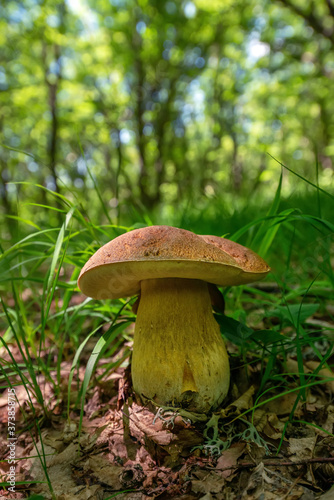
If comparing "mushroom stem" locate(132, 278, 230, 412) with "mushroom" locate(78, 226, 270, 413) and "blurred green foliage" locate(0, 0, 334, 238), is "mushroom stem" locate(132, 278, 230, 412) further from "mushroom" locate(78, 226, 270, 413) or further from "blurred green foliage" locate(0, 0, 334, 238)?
"blurred green foliage" locate(0, 0, 334, 238)

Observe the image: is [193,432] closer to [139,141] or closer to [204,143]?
[139,141]

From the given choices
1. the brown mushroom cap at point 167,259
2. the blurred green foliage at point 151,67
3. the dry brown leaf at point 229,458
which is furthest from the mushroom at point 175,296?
the blurred green foliage at point 151,67

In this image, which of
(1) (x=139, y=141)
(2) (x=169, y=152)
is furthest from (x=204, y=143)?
(1) (x=139, y=141)

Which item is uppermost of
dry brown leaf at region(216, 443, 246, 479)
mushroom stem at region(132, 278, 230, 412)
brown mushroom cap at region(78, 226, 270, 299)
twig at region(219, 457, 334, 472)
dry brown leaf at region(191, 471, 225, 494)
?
brown mushroom cap at region(78, 226, 270, 299)

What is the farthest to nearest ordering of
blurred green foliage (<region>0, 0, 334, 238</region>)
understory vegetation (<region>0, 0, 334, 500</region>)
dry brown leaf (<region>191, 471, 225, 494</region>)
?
blurred green foliage (<region>0, 0, 334, 238</region>) < understory vegetation (<region>0, 0, 334, 500</region>) < dry brown leaf (<region>191, 471, 225, 494</region>)

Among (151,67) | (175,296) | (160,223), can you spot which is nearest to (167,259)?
(175,296)

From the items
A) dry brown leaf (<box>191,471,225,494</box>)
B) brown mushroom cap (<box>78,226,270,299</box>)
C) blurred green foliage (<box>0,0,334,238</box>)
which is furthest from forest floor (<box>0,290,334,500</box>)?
blurred green foliage (<box>0,0,334,238</box>)

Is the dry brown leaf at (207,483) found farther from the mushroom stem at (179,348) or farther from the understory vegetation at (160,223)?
the mushroom stem at (179,348)

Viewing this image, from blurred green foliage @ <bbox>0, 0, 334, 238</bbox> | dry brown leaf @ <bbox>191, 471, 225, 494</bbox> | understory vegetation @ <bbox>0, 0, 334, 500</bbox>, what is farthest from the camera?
blurred green foliage @ <bbox>0, 0, 334, 238</bbox>
